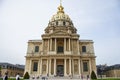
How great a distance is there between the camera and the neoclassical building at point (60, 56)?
3969 centimetres

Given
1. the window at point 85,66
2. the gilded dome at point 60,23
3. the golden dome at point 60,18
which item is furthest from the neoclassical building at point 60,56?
the golden dome at point 60,18

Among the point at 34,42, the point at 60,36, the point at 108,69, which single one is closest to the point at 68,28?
the point at 60,36

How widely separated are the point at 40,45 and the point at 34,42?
171 centimetres

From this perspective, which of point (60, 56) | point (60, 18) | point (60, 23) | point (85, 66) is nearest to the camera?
point (60, 56)

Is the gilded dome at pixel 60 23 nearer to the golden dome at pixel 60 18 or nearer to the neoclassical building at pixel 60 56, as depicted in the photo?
the golden dome at pixel 60 18

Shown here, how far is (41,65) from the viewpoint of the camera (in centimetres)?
4009

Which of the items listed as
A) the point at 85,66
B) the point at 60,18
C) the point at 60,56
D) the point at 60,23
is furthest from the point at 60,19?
the point at 85,66

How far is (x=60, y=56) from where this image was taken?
130 feet

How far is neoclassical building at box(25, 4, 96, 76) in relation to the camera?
130ft

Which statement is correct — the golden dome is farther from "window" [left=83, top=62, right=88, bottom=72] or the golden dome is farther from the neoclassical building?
"window" [left=83, top=62, right=88, bottom=72]

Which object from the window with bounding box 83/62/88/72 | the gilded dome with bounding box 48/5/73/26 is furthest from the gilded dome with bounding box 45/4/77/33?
the window with bounding box 83/62/88/72

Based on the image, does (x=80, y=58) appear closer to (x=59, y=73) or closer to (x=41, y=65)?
(x=59, y=73)

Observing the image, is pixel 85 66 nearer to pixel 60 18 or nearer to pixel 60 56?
pixel 60 56

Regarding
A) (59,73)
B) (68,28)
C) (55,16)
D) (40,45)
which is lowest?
(59,73)
